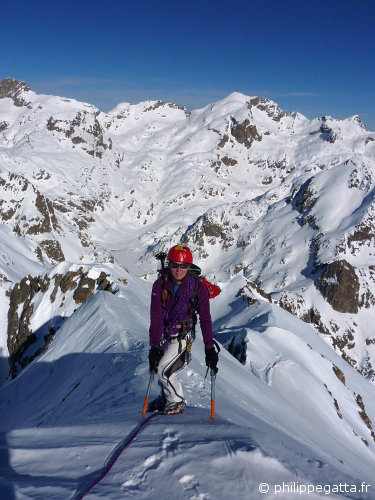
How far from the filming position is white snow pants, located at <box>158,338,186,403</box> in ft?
25.0

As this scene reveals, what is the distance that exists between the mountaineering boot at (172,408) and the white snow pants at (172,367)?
57 mm

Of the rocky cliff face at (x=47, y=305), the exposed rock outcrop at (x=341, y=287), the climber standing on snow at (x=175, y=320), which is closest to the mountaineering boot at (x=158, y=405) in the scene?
the climber standing on snow at (x=175, y=320)

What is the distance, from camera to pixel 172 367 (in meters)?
7.72

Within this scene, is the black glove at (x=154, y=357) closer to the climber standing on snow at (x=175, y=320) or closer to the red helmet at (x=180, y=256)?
the climber standing on snow at (x=175, y=320)

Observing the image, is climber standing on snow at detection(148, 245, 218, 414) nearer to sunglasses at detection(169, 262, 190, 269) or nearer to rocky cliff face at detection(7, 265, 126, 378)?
sunglasses at detection(169, 262, 190, 269)

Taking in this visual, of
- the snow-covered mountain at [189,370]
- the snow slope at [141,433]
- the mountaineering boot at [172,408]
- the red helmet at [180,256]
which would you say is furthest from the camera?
the mountaineering boot at [172,408]

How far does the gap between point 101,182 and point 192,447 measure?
197 meters

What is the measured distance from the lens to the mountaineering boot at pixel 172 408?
760cm

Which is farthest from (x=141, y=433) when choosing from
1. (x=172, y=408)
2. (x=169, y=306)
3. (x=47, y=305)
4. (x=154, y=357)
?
(x=47, y=305)

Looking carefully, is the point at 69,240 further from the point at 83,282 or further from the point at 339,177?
the point at 339,177

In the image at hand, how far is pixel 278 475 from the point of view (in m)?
5.18

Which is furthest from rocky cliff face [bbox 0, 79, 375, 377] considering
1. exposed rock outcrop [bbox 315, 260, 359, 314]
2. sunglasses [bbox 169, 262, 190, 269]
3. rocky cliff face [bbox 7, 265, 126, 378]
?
sunglasses [bbox 169, 262, 190, 269]

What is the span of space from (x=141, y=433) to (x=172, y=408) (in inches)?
57.1

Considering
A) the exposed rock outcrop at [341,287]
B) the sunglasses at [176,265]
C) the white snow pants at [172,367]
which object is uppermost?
the sunglasses at [176,265]
